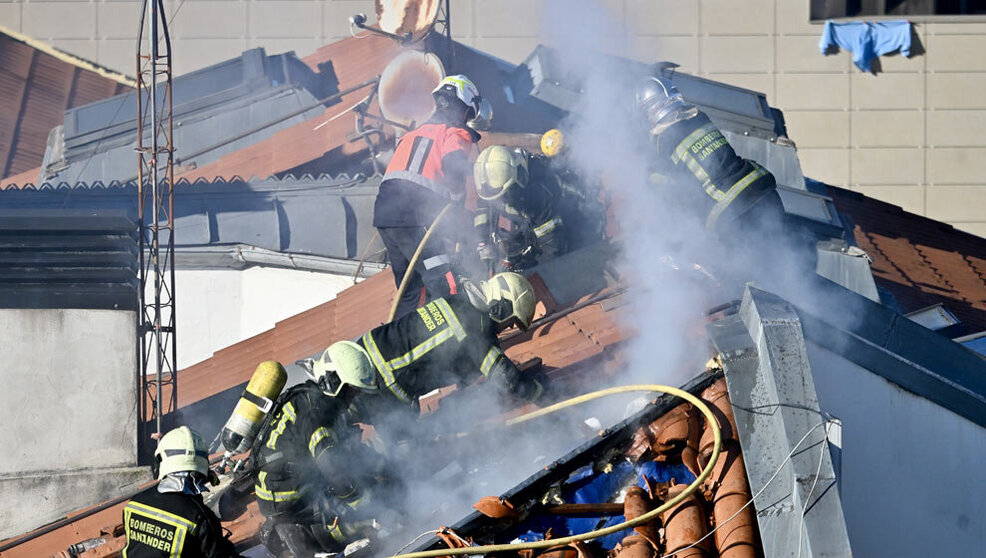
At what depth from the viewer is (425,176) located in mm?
8266

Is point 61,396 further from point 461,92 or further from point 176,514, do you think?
point 461,92

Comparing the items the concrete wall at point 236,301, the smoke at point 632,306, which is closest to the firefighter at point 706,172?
the smoke at point 632,306

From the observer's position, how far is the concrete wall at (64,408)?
27.3 feet

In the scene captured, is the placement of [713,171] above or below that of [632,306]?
above

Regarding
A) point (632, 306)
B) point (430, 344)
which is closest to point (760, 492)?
point (430, 344)

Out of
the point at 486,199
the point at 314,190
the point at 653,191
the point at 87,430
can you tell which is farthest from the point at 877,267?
the point at 87,430

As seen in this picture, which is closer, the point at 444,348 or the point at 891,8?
the point at 444,348

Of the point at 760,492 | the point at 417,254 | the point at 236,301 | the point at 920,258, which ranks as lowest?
the point at 236,301

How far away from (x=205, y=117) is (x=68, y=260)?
26.6 ft

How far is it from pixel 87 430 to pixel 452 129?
3.55 metres

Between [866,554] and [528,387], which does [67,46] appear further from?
[866,554]

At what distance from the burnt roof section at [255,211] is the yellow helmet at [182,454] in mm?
7792

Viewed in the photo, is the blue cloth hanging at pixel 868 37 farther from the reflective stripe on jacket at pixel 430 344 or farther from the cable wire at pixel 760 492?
the cable wire at pixel 760 492

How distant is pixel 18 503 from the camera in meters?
8.26
